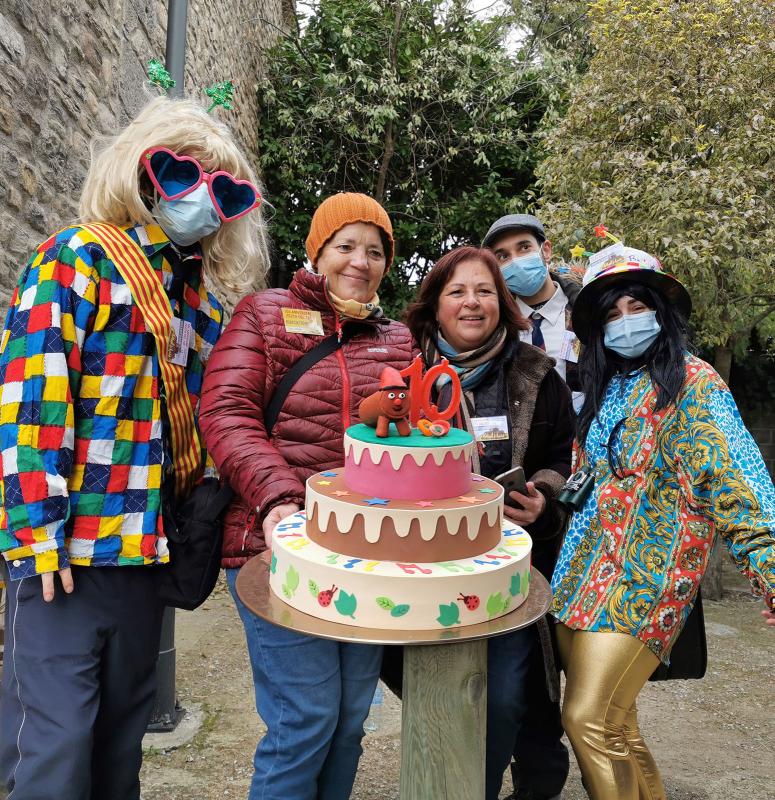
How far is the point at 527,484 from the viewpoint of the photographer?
2.29 m

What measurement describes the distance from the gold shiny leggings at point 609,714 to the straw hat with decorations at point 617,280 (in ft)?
3.33

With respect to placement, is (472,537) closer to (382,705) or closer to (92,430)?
(92,430)

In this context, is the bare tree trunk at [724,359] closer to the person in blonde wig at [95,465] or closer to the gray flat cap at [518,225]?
the gray flat cap at [518,225]

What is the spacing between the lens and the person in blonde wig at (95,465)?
1694 mm

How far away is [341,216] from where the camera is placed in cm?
221

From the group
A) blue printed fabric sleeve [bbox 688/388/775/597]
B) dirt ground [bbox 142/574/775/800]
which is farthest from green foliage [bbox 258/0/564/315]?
blue printed fabric sleeve [bbox 688/388/775/597]

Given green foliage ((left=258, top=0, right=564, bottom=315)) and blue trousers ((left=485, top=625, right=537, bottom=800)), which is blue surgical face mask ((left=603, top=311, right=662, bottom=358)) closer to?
blue trousers ((left=485, top=625, right=537, bottom=800))

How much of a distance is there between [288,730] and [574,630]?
0.93 meters

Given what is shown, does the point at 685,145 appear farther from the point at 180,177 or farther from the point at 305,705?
the point at 305,705

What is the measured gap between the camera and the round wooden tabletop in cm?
147

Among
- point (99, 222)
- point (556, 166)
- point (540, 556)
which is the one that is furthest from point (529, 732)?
point (556, 166)

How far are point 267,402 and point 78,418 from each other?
52 centimetres

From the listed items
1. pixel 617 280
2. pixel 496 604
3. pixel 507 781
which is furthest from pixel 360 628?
pixel 507 781

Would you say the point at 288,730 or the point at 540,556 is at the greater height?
the point at 540,556
